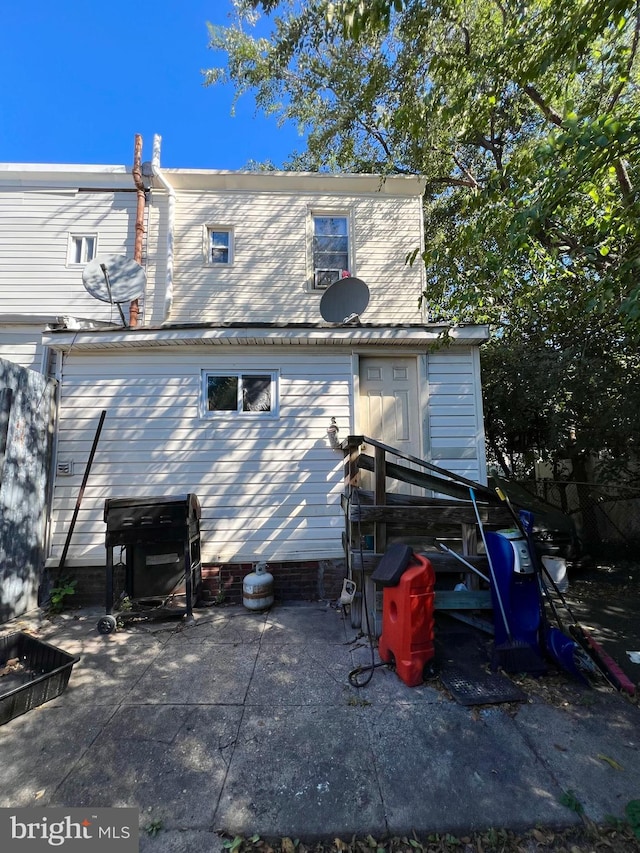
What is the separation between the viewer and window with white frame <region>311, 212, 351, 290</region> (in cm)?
709

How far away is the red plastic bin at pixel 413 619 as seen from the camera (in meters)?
2.87

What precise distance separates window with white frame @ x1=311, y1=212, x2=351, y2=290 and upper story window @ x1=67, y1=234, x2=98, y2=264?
4.02 m

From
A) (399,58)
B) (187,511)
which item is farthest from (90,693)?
(399,58)

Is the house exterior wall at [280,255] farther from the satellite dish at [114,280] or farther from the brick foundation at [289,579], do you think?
the brick foundation at [289,579]

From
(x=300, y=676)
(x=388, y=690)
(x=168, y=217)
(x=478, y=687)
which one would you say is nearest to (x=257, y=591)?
(x=300, y=676)

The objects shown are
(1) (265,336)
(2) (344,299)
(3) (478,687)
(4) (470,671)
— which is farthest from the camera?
(2) (344,299)

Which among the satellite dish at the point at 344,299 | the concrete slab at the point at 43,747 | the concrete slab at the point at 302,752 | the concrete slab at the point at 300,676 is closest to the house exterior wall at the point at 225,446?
the satellite dish at the point at 344,299

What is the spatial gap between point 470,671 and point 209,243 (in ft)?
24.4

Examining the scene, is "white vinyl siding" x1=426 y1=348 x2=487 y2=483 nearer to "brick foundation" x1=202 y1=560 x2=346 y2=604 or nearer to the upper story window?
"brick foundation" x1=202 y1=560 x2=346 y2=604

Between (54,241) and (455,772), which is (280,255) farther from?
(455,772)

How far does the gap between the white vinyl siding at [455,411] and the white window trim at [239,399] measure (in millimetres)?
2067

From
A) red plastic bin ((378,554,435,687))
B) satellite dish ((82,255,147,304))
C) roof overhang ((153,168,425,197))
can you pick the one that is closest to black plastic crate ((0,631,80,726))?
red plastic bin ((378,554,435,687))

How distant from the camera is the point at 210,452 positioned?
5023 mm

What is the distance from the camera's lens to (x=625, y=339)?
5840 millimetres
